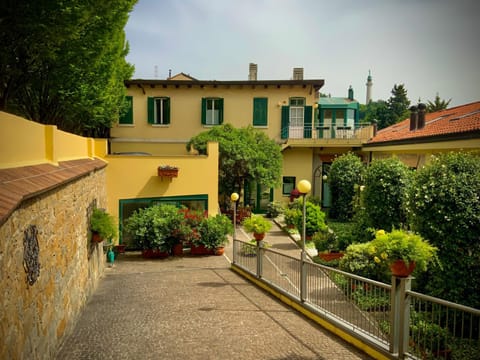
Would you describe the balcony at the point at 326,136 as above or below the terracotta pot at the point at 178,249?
above

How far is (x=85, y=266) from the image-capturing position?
7.75 meters

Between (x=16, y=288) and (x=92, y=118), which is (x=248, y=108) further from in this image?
(x=16, y=288)

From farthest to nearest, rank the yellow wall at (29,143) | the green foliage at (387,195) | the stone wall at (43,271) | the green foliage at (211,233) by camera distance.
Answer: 1. the green foliage at (211,233)
2. the green foliage at (387,195)
3. the yellow wall at (29,143)
4. the stone wall at (43,271)

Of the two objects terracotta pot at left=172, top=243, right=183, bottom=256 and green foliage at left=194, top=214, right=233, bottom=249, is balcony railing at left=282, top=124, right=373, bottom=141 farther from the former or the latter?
terracotta pot at left=172, top=243, right=183, bottom=256

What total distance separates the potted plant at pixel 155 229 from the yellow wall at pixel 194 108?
356 inches

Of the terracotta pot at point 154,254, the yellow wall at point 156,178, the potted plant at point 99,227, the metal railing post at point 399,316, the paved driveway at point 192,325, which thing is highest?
the yellow wall at point 156,178

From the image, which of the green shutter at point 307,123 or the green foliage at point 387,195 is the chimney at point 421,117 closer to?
the green shutter at point 307,123

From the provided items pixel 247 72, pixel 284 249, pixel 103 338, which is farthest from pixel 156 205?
pixel 247 72

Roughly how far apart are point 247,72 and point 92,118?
11.9 m

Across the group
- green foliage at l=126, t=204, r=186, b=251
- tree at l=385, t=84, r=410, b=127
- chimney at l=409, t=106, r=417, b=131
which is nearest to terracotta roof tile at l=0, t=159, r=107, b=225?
green foliage at l=126, t=204, r=186, b=251

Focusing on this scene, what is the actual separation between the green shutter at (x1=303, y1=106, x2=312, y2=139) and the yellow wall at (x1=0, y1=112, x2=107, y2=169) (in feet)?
52.0

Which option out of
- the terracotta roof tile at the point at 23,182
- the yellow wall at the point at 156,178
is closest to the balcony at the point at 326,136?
the yellow wall at the point at 156,178

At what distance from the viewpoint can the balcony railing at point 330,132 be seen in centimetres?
2120

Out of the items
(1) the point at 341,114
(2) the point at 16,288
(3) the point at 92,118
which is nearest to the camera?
(2) the point at 16,288
